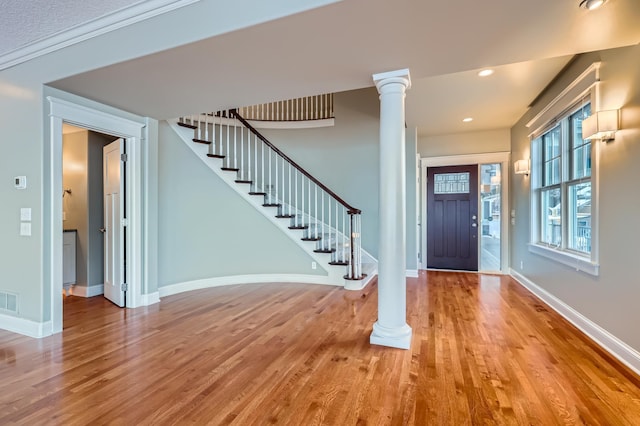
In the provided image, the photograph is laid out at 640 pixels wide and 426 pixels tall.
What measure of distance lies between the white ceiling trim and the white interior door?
113 centimetres

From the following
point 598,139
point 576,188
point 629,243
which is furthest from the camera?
point 576,188

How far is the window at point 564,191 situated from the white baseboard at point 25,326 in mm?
5118

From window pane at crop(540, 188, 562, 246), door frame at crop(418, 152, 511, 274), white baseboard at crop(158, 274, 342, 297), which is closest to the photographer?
window pane at crop(540, 188, 562, 246)

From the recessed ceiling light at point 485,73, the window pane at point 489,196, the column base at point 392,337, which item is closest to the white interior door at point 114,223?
the column base at point 392,337

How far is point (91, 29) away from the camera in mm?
2576

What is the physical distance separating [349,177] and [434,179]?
171cm

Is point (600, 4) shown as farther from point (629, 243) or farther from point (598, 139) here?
point (629, 243)

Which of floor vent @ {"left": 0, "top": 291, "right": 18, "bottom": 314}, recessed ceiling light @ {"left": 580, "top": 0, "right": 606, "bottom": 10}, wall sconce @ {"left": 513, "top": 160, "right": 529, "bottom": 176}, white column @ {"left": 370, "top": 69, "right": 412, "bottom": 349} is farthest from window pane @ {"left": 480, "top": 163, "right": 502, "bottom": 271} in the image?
floor vent @ {"left": 0, "top": 291, "right": 18, "bottom": 314}

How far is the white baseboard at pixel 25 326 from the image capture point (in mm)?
2977

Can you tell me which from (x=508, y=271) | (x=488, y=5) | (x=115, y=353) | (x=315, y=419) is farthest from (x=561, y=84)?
(x=115, y=353)

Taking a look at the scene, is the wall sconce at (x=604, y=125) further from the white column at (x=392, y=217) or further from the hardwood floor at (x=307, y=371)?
the hardwood floor at (x=307, y=371)

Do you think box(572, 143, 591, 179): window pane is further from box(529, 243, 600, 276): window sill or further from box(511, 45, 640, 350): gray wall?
box(529, 243, 600, 276): window sill

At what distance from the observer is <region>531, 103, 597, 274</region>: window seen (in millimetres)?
3238

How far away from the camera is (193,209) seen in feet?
15.5
